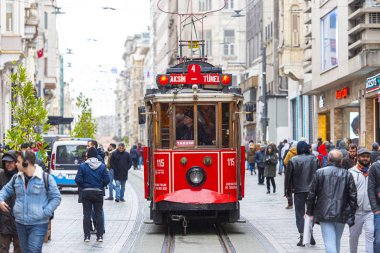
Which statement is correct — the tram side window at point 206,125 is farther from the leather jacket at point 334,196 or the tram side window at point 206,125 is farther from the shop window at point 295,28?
the shop window at point 295,28

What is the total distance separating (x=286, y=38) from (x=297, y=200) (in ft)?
115

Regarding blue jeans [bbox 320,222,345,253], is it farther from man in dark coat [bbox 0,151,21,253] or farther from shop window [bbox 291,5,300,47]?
shop window [bbox 291,5,300,47]

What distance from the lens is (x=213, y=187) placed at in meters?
18.0

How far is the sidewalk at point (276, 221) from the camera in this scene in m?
15.9

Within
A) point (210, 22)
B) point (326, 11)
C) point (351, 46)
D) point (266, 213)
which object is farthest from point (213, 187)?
point (210, 22)

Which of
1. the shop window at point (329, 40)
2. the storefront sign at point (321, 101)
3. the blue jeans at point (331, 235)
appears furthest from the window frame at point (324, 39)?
the blue jeans at point (331, 235)

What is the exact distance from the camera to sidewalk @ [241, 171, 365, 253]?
52.1 ft

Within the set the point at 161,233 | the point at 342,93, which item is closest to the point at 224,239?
the point at 161,233

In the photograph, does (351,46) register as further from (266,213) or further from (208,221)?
(208,221)

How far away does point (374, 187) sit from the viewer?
1201 centimetres

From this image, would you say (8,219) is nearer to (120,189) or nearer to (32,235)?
(32,235)

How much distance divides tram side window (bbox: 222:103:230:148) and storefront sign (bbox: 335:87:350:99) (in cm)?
2253

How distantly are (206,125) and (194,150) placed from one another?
1.70ft

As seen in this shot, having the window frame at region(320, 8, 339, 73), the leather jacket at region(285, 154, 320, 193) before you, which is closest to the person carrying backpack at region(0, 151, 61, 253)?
the leather jacket at region(285, 154, 320, 193)
